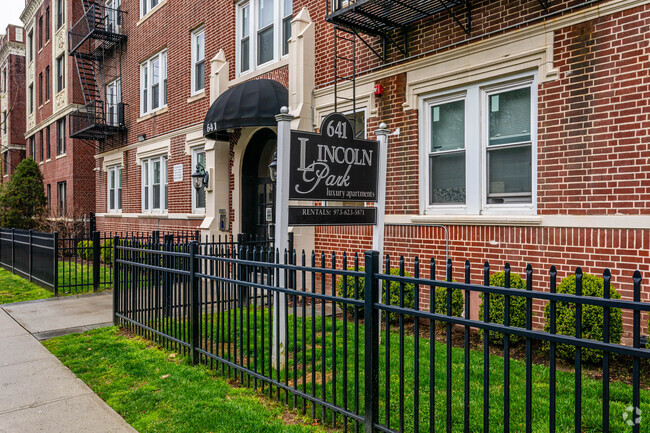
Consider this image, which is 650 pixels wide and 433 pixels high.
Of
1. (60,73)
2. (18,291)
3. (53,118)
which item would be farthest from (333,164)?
(53,118)

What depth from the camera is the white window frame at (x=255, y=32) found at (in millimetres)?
11453

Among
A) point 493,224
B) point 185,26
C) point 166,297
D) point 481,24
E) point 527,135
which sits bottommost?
point 166,297

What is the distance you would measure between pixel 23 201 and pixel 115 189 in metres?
4.47

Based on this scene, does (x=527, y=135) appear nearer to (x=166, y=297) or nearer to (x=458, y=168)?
(x=458, y=168)

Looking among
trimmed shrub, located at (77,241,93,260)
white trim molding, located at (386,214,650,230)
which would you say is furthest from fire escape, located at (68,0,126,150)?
white trim molding, located at (386,214,650,230)

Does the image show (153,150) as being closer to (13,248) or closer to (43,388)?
(13,248)

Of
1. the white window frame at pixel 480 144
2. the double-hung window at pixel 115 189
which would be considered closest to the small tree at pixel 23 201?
the double-hung window at pixel 115 189

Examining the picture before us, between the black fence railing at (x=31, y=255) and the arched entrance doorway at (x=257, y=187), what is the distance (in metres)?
4.58

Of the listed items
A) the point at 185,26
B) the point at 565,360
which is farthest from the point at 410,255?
the point at 185,26

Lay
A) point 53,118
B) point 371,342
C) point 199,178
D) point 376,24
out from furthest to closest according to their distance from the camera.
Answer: point 53,118 → point 199,178 → point 376,24 → point 371,342

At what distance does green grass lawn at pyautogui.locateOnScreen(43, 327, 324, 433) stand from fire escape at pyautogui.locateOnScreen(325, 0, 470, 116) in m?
5.50

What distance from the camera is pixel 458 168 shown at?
7781mm

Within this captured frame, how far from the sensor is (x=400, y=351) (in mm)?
3398

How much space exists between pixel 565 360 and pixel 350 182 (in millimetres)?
3077
